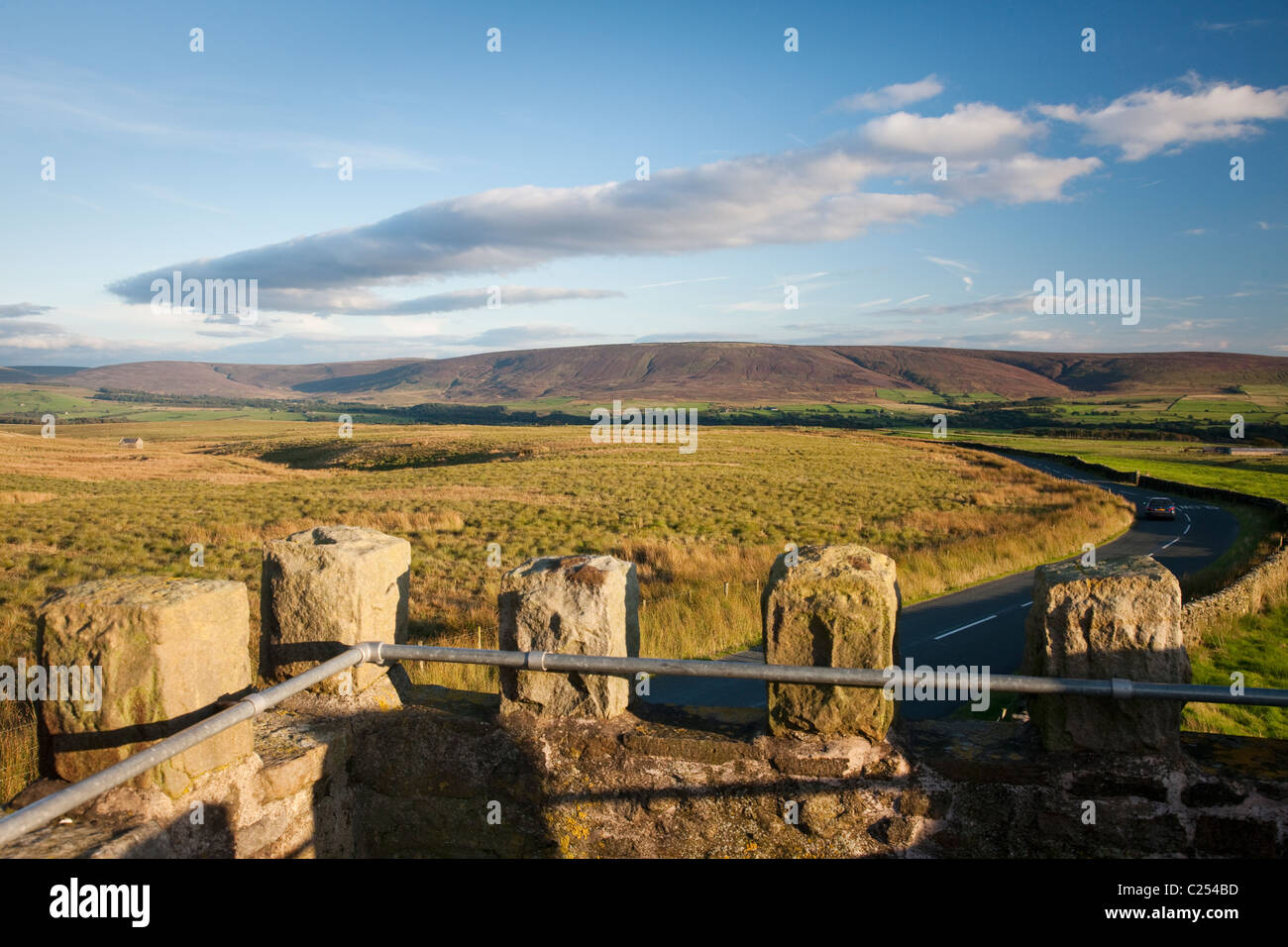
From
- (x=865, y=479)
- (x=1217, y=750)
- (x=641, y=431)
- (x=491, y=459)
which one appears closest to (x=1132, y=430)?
(x=641, y=431)

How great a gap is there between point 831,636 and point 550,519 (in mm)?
23046

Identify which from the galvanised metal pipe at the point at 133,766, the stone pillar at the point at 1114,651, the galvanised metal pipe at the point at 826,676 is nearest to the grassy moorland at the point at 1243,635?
the stone pillar at the point at 1114,651

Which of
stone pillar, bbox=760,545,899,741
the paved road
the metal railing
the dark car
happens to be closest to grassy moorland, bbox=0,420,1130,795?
the paved road

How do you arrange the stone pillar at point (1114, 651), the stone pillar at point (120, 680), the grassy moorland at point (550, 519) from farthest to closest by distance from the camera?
1. the grassy moorland at point (550, 519)
2. the stone pillar at point (1114, 651)
3. the stone pillar at point (120, 680)

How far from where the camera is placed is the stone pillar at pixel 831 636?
315 cm

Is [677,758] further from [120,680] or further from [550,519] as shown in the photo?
[550,519]

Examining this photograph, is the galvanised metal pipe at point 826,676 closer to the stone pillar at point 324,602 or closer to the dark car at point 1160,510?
the stone pillar at point 324,602

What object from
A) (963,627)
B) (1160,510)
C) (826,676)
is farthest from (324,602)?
(1160,510)

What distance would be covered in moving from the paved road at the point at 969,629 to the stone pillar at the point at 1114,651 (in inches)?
78.0

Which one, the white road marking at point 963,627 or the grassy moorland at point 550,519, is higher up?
the grassy moorland at point 550,519

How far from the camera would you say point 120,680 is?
2902 mm

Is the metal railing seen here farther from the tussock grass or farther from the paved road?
the tussock grass

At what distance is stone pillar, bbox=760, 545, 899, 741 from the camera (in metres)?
3.15
